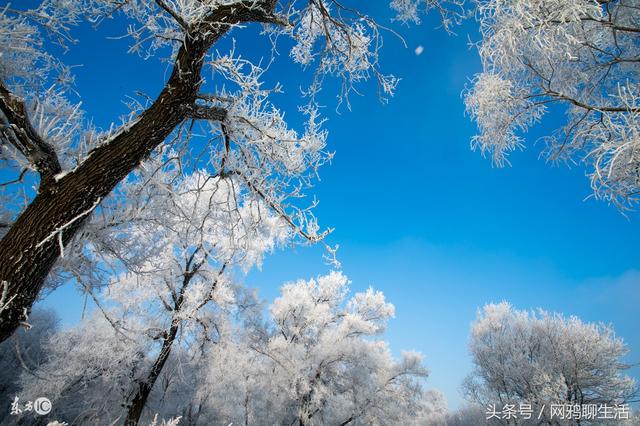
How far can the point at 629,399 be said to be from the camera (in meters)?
14.8

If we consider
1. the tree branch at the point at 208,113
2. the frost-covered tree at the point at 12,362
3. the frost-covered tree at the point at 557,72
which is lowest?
the frost-covered tree at the point at 12,362

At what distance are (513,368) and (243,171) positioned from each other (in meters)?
20.4

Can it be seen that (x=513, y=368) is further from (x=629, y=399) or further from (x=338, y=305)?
(x=338, y=305)

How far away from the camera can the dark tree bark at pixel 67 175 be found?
1.94 meters

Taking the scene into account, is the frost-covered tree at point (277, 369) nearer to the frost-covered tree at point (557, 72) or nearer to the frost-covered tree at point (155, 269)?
the frost-covered tree at point (155, 269)

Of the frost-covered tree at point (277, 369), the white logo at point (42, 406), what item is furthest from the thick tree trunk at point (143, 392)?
the white logo at point (42, 406)

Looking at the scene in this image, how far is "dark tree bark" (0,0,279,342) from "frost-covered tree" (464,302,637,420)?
18.9 meters

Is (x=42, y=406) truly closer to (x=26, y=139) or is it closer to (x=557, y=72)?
(x=26, y=139)

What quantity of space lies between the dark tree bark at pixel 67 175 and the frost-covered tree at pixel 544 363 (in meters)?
18.9

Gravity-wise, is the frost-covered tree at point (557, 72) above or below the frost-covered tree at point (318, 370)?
above

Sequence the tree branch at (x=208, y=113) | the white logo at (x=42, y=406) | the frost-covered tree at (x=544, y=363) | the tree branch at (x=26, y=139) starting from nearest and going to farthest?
the tree branch at (x=26, y=139) < the tree branch at (x=208, y=113) < the white logo at (x=42, y=406) < the frost-covered tree at (x=544, y=363)

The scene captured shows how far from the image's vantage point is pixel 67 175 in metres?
2.18

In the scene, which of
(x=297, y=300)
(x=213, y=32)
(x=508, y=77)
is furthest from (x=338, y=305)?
(x=213, y=32)

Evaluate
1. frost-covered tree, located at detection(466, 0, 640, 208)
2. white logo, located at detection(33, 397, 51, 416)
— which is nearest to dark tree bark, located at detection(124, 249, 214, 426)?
white logo, located at detection(33, 397, 51, 416)
